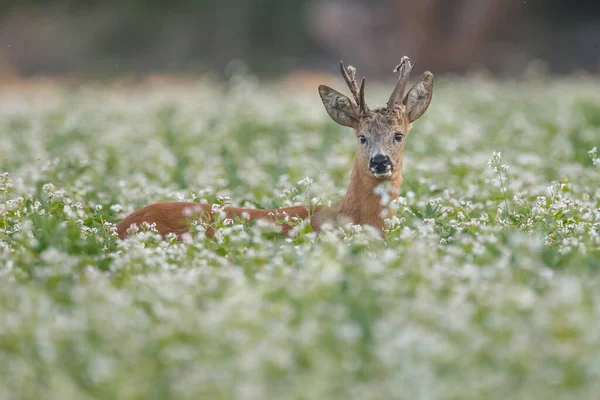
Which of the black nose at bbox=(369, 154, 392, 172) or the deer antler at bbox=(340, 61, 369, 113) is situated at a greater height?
the deer antler at bbox=(340, 61, 369, 113)

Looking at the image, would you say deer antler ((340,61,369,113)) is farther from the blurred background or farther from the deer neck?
the blurred background

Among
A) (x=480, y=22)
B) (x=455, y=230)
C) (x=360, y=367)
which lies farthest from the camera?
(x=480, y=22)

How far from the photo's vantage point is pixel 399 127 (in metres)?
6.33

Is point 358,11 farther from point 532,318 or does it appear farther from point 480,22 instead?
point 532,318

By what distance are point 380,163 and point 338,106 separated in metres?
0.59

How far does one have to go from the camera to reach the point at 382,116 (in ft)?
20.8

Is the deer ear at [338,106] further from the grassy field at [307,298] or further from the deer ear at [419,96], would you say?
the grassy field at [307,298]

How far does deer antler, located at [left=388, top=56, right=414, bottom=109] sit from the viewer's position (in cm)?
616

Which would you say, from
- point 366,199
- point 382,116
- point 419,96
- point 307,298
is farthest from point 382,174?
point 307,298

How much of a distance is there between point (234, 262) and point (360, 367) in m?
1.71

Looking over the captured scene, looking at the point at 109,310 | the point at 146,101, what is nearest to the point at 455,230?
the point at 109,310

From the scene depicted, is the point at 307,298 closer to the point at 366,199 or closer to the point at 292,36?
the point at 366,199

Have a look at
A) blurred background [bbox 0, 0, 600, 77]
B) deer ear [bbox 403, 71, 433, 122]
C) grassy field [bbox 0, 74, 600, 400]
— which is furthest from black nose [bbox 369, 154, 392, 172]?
blurred background [bbox 0, 0, 600, 77]

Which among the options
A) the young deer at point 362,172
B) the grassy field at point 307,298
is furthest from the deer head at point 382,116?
the grassy field at point 307,298
